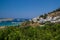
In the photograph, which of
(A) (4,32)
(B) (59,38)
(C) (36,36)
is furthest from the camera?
(A) (4,32)

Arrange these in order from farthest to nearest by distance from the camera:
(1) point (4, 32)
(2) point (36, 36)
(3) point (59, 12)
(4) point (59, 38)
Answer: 1. (3) point (59, 12)
2. (1) point (4, 32)
3. (2) point (36, 36)
4. (4) point (59, 38)

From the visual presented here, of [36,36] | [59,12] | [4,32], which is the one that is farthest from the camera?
[59,12]

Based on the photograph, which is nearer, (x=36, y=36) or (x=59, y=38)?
(x=59, y=38)

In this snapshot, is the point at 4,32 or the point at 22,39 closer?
the point at 22,39

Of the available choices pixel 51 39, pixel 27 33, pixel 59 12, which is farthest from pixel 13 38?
pixel 59 12

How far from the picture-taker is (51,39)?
6738 millimetres

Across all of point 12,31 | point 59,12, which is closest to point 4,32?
point 12,31

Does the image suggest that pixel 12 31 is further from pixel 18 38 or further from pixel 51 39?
pixel 51 39

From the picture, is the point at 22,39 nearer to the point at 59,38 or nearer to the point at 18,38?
the point at 18,38

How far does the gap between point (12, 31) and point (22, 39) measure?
843 mm

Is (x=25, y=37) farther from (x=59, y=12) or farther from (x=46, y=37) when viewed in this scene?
(x=59, y=12)

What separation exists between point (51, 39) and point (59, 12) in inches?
1051

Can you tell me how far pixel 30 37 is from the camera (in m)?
7.04

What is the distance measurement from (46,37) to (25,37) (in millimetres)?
649
